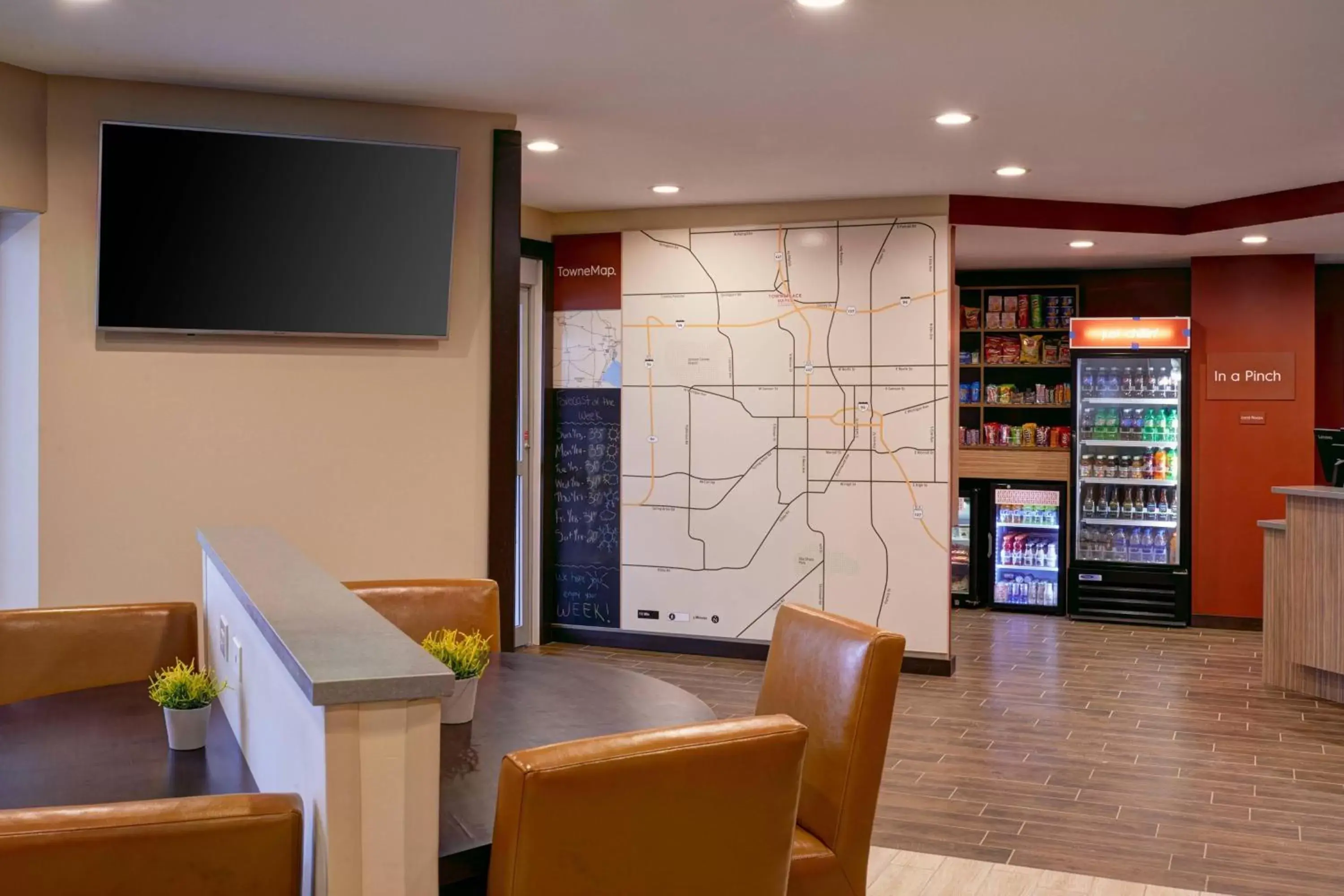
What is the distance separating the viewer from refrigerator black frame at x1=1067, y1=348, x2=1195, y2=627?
8.03 metres

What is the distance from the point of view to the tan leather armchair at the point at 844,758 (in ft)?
7.84

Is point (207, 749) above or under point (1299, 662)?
above

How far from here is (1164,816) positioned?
13.8 feet

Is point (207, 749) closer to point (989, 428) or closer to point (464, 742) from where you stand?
point (464, 742)

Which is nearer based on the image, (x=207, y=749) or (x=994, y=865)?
(x=207, y=749)

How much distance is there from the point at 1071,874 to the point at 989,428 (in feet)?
17.8

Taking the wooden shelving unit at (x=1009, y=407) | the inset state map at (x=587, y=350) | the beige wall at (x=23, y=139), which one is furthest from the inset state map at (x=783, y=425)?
the beige wall at (x=23, y=139)

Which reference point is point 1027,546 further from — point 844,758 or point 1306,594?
point 844,758

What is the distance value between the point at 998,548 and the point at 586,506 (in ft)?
10.7

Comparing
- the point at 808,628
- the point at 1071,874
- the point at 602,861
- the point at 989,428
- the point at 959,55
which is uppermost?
the point at 959,55

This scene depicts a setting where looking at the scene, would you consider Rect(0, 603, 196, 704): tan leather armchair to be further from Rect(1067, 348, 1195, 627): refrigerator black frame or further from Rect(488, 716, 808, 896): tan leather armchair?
Rect(1067, 348, 1195, 627): refrigerator black frame

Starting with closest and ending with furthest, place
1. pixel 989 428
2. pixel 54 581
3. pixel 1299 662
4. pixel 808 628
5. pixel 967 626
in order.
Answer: pixel 808 628 → pixel 54 581 → pixel 1299 662 → pixel 967 626 → pixel 989 428

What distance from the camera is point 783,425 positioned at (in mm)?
6738

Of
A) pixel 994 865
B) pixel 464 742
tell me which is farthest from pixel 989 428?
pixel 464 742
